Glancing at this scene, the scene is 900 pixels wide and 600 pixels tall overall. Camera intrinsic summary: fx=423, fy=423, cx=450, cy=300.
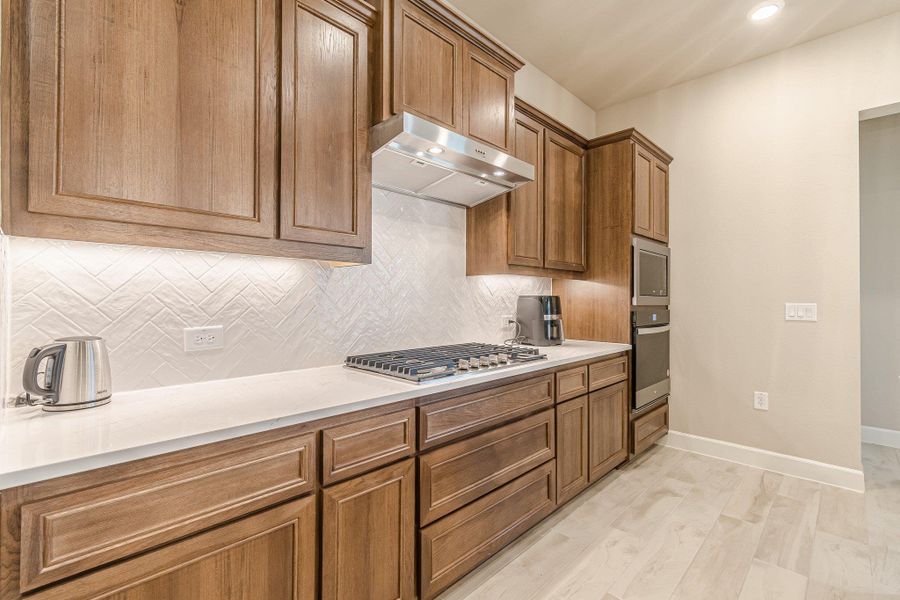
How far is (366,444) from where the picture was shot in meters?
1.38

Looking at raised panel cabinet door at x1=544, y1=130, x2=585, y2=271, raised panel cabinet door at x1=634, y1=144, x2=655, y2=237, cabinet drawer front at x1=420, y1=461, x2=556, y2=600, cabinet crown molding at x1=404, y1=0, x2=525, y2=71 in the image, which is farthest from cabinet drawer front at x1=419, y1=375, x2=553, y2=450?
cabinet crown molding at x1=404, y1=0, x2=525, y2=71

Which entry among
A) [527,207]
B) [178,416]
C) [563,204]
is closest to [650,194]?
[563,204]

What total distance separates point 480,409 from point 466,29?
1807 millimetres

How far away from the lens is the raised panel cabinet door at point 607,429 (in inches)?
102

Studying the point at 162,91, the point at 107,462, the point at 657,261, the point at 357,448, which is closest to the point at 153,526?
the point at 107,462

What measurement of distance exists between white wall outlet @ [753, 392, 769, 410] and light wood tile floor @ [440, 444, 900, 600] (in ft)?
1.54

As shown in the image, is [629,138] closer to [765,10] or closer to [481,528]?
[765,10]

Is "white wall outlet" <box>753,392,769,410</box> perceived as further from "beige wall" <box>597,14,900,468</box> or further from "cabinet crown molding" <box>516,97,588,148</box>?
"cabinet crown molding" <box>516,97,588,148</box>

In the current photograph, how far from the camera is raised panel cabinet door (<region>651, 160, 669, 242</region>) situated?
10.7ft

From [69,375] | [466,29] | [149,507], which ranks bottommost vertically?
[149,507]

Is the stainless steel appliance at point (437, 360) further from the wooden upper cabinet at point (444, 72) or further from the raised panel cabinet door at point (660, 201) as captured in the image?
the raised panel cabinet door at point (660, 201)

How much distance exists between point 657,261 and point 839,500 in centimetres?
184

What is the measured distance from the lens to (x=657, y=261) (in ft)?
10.7

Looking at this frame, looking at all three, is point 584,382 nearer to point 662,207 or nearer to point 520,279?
point 520,279
